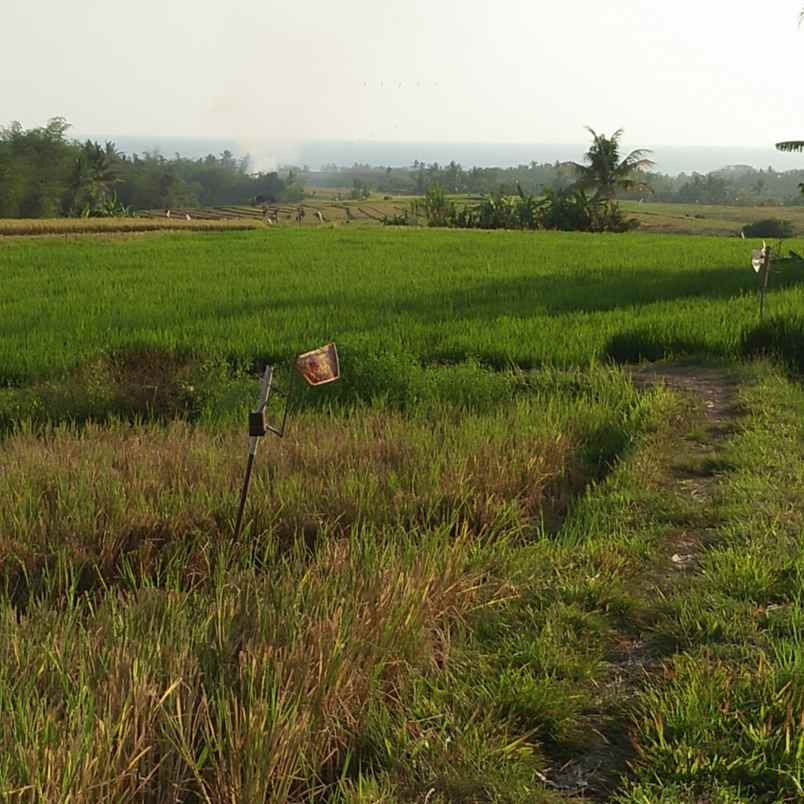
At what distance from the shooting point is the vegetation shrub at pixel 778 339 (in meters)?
6.96

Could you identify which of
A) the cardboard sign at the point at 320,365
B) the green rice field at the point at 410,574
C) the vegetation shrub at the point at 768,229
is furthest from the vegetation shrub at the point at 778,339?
the vegetation shrub at the point at 768,229

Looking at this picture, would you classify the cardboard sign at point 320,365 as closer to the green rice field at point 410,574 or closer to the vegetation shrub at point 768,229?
the green rice field at point 410,574

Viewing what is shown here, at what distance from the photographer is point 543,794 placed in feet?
6.23

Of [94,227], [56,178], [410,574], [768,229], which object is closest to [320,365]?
[410,574]

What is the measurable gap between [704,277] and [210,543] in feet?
34.2

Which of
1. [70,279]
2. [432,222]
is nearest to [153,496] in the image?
[70,279]

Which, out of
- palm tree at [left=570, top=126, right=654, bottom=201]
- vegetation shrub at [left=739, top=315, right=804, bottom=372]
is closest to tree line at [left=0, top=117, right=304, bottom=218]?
palm tree at [left=570, top=126, right=654, bottom=201]

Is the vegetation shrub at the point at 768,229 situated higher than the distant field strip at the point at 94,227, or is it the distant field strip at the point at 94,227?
the vegetation shrub at the point at 768,229

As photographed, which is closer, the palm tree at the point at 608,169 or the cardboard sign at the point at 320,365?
the cardboard sign at the point at 320,365

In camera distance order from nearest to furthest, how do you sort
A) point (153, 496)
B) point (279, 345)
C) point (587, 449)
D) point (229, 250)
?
point (153, 496)
point (587, 449)
point (279, 345)
point (229, 250)

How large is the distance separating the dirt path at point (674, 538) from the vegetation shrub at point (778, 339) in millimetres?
654

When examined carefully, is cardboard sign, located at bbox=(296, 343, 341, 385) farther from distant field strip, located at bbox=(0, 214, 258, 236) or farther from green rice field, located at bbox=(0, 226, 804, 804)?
distant field strip, located at bbox=(0, 214, 258, 236)

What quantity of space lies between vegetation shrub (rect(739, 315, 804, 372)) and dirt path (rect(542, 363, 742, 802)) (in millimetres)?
654

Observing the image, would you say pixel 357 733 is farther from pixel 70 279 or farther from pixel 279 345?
pixel 70 279
